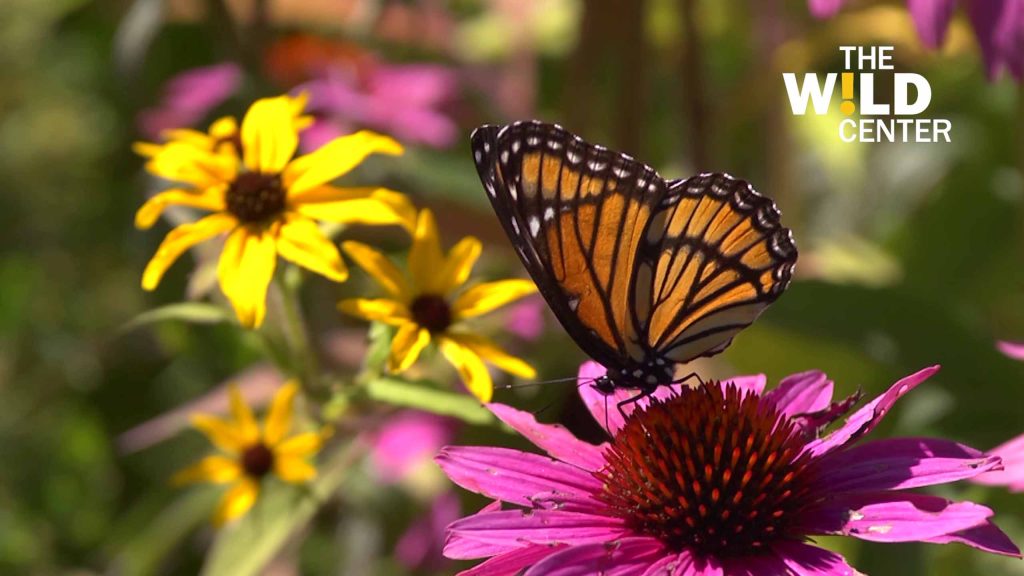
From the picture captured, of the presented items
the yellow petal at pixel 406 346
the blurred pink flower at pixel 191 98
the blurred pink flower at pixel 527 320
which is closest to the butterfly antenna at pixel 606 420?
the yellow petal at pixel 406 346

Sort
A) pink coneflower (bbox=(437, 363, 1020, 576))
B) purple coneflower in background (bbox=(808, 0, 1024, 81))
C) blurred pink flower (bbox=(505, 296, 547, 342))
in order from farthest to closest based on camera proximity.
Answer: blurred pink flower (bbox=(505, 296, 547, 342)) < purple coneflower in background (bbox=(808, 0, 1024, 81)) < pink coneflower (bbox=(437, 363, 1020, 576))

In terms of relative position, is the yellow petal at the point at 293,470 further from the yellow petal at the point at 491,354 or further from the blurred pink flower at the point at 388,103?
the blurred pink flower at the point at 388,103

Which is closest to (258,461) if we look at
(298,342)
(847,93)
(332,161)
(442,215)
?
(298,342)

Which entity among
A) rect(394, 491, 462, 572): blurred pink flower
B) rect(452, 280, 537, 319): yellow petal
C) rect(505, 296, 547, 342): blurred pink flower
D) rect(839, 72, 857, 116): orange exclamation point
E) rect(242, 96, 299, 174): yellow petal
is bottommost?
rect(394, 491, 462, 572): blurred pink flower

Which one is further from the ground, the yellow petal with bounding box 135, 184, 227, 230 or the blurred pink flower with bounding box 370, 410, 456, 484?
the yellow petal with bounding box 135, 184, 227, 230

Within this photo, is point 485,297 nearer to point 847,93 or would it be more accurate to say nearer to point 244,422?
point 244,422

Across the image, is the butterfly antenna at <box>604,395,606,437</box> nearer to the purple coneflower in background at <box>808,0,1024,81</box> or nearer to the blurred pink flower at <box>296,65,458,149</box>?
the purple coneflower in background at <box>808,0,1024,81</box>

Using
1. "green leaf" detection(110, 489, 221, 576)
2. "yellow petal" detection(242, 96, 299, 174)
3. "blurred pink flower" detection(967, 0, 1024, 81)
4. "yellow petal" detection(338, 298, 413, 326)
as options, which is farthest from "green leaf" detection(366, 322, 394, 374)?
"blurred pink flower" detection(967, 0, 1024, 81)
